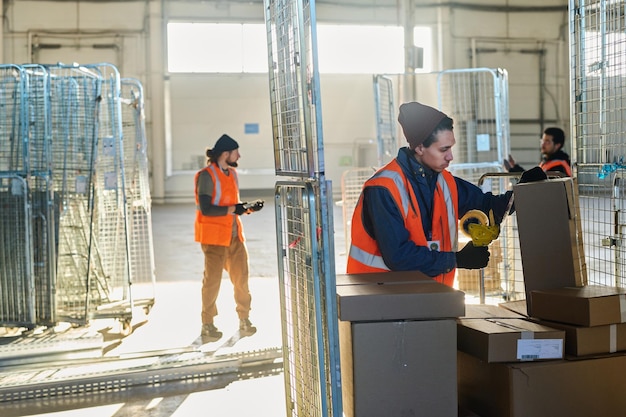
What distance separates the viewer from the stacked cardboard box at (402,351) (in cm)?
257

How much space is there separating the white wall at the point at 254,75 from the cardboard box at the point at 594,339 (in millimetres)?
16323

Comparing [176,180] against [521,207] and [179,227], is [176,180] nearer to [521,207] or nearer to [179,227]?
[179,227]

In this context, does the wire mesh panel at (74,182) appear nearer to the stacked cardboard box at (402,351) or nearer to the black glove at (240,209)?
the black glove at (240,209)

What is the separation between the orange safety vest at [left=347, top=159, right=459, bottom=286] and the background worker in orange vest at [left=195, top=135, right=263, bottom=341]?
341 cm

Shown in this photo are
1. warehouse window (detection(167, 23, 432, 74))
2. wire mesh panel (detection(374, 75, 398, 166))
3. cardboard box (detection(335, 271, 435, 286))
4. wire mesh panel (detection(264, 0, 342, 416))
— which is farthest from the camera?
warehouse window (detection(167, 23, 432, 74))

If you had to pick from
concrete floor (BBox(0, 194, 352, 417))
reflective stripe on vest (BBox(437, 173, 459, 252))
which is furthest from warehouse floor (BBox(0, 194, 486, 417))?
reflective stripe on vest (BBox(437, 173, 459, 252))

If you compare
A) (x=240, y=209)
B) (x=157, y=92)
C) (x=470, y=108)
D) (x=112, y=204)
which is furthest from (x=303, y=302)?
(x=157, y=92)

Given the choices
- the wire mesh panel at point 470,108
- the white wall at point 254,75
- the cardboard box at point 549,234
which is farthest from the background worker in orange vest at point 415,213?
the white wall at point 254,75

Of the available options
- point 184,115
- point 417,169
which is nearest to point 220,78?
point 184,115

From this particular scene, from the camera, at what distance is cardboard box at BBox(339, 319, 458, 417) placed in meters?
2.56

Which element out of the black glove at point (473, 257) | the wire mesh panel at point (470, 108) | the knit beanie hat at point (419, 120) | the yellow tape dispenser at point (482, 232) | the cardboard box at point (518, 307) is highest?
the wire mesh panel at point (470, 108)

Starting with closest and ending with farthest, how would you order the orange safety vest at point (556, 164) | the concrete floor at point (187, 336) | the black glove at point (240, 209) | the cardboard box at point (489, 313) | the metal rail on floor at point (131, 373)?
the cardboard box at point (489, 313)
the concrete floor at point (187, 336)
the metal rail on floor at point (131, 373)
the black glove at point (240, 209)
the orange safety vest at point (556, 164)

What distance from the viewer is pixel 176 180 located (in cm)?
2002

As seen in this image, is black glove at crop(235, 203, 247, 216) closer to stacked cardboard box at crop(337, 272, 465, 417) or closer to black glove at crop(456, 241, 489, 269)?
black glove at crop(456, 241, 489, 269)
